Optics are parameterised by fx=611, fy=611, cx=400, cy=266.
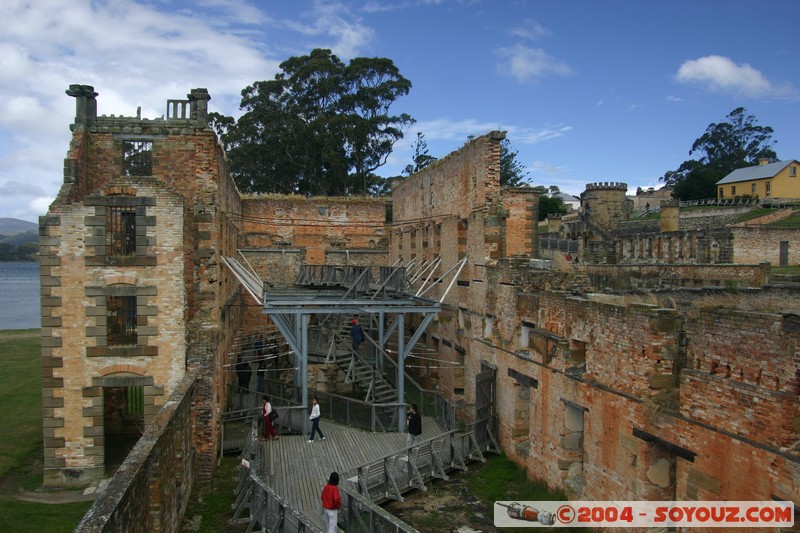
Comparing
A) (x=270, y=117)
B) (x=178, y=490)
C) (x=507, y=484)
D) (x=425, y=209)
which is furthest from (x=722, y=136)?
(x=178, y=490)

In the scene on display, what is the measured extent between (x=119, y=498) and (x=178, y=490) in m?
4.28

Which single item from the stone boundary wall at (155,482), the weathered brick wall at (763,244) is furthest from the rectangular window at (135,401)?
the weathered brick wall at (763,244)

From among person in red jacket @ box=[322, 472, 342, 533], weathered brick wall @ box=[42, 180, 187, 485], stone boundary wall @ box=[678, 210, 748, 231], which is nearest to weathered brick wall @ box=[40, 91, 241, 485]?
weathered brick wall @ box=[42, 180, 187, 485]

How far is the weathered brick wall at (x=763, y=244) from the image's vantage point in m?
28.6

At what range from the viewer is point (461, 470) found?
13.7 metres

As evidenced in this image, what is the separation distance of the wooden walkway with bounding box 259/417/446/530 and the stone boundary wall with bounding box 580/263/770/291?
839 centimetres

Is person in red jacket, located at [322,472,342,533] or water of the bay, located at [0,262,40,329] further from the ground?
person in red jacket, located at [322,472,342,533]

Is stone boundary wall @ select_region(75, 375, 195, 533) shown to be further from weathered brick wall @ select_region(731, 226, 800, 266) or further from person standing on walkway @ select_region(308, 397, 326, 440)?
weathered brick wall @ select_region(731, 226, 800, 266)

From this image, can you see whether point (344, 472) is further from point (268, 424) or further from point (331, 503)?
point (268, 424)

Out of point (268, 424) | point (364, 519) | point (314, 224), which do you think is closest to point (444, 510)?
point (364, 519)

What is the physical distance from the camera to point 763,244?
2892 centimetres

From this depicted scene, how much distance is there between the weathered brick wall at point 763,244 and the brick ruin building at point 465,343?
6925 millimetres

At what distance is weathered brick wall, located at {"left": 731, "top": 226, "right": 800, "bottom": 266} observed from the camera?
94.0 ft

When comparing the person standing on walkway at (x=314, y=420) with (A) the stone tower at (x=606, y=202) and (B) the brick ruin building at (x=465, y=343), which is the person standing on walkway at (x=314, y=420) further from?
(A) the stone tower at (x=606, y=202)
